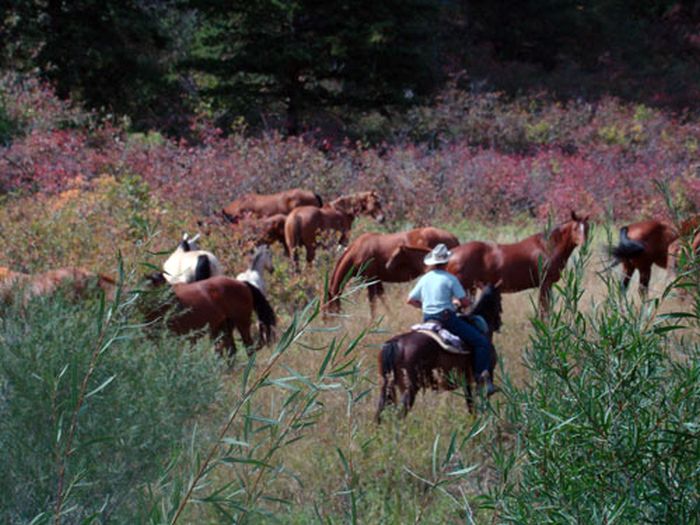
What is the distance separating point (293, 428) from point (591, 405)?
76 centimetres

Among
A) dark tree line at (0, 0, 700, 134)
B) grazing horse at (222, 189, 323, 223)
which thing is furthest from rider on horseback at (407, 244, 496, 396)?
dark tree line at (0, 0, 700, 134)

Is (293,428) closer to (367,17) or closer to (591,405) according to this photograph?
(591,405)

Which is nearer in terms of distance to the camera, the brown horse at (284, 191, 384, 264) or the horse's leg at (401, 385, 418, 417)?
the horse's leg at (401, 385, 418, 417)

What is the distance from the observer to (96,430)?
4539 mm

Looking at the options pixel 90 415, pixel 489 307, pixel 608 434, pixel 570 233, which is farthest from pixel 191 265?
pixel 608 434

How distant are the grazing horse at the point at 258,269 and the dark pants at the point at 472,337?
117 inches

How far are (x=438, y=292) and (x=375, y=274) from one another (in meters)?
4.11

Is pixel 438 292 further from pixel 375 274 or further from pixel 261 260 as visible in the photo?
pixel 375 274

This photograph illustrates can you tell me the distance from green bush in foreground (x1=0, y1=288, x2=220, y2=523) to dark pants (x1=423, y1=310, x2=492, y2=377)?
1.97 m

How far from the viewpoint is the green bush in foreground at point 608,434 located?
2420mm

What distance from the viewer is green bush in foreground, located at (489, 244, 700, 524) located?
242 cm

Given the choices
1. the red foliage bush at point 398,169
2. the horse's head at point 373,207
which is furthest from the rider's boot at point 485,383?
the red foliage bush at point 398,169

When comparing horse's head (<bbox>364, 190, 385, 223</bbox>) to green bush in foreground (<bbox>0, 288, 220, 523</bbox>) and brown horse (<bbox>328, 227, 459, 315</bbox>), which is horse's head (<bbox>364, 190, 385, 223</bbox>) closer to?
brown horse (<bbox>328, 227, 459, 315</bbox>)

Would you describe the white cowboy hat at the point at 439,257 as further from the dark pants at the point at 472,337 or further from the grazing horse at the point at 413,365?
the grazing horse at the point at 413,365
